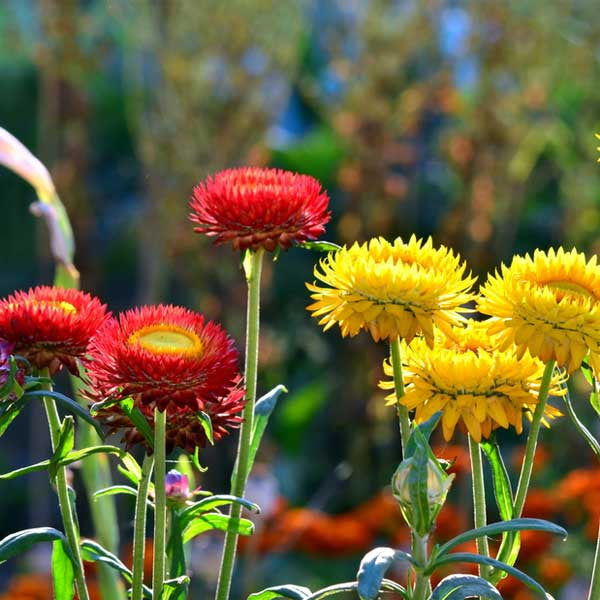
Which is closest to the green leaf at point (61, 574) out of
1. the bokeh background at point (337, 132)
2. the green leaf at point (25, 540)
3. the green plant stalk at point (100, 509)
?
the green leaf at point (25, 540)

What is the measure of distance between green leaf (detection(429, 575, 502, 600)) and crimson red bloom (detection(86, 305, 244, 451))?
139mm

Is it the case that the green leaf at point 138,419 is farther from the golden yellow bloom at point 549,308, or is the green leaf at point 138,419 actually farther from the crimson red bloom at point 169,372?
the golden yellow bloom at point 549,308

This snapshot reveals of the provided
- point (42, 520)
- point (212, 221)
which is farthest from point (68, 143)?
point (212, 221)

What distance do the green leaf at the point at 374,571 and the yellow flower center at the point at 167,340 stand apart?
0.14m

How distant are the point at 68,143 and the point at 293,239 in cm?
351

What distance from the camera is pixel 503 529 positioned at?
22.6 inches

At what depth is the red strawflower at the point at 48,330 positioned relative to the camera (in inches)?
25.1

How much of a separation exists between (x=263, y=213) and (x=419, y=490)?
20 cm

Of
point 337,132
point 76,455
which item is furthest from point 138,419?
point 337,132

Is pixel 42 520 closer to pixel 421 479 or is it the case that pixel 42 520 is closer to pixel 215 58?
pixel 215 58

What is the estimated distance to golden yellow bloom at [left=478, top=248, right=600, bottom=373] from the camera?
0.61 m

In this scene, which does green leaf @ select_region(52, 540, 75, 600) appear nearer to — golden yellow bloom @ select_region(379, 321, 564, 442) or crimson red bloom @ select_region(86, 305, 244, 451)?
crimson red bloom @ select_region(86, 305, 244, 451)

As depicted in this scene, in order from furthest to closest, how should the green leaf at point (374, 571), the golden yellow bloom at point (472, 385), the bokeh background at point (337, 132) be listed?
the bokeh background at point (337, 132)
the golden yellow bloom at point (472, 385)
the green leaf at point (374, 571)

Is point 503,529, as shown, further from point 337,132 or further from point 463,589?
point 337,132
